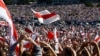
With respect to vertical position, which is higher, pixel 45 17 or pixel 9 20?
pixel 9 20

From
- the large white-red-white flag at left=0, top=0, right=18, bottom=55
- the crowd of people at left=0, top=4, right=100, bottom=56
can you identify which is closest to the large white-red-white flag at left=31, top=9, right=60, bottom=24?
the crowd of people at left=0, top=4, right=100, bottom=56

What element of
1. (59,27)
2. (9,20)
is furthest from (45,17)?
(59,27)

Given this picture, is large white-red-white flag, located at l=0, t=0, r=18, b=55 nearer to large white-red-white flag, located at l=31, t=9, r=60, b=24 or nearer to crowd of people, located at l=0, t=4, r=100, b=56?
crowd of people, located at l=0, t=4, r=100, b=56

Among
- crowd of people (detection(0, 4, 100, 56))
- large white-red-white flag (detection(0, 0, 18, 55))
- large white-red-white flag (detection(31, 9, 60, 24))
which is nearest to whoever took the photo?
crowd of people (detection(0, 4, 100, 56))

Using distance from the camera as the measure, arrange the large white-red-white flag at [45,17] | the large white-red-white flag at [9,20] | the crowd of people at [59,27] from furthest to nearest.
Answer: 1. the large white-red-white flag at [45,17]
2. the large white-red-white flag at [9,20]
3. the crowd of people at [59,27]

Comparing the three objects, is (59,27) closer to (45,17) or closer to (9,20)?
(45,17)

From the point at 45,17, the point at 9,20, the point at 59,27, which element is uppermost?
→ the point at 9,20

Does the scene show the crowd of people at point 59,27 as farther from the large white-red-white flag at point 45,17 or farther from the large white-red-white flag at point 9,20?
the large white-red-white flag at point 45,17

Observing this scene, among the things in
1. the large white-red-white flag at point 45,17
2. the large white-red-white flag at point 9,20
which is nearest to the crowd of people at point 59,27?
the large white-red-white flag at point 9,20

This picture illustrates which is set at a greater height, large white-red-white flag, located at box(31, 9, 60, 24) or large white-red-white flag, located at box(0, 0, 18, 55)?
large white-red-white flag, located at box(0, 0, 18, 55)

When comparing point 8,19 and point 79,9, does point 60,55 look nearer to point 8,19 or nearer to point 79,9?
point 8,19

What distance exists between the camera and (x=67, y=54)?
23.5ft

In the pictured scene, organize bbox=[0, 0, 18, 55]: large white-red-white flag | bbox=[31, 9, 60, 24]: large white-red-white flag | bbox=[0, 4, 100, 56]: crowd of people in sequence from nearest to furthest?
bbox=[0, 4, 100, 56]: crowd of people → bbox=[0, 0, 18, 55]: large white-red-white flag → bbox=[31, 9, 60, 24]: large white-red-white flag

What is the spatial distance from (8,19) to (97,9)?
77.7 meters
